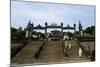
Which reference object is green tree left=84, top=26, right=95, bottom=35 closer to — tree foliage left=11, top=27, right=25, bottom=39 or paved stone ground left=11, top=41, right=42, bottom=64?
paved stone ground left=11, top=41, right=42, bottom=64

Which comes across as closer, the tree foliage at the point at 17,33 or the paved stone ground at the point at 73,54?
the tree foliage at the point at 17,33

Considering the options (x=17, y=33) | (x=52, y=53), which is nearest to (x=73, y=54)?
(x=52, y=53)

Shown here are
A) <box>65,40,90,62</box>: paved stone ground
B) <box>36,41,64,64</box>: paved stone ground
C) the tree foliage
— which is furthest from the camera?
<box>65,40,90,62</box>: paved stone ground

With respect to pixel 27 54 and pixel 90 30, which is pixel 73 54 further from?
pixel 27 54

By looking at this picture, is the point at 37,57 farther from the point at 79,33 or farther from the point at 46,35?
the point at 79,33

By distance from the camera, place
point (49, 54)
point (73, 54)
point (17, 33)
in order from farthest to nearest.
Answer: point (73, 54) → point (49, 54) → point (17, 33)

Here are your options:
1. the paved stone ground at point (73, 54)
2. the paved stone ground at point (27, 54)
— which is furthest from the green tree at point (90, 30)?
the paved stone ground at point (27, 54)

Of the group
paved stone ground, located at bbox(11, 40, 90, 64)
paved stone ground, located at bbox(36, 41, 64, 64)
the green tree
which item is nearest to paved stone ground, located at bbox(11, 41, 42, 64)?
paved stone ground, located at bbox(11, 40, 90, 64)

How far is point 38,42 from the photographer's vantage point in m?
2.67

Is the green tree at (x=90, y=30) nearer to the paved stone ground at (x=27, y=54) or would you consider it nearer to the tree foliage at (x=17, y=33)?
the paved stone ground at (x=27, y=54)

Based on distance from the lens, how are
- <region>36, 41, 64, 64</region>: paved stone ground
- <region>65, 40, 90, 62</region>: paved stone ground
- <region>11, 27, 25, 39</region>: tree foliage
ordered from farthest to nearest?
<region>65, 40, 90, 62</region>: paved stone ground, <region>36, 41, 64, 64</region>: paved stone ground, <region>11, 27, 25, 39</region>: tree foliage

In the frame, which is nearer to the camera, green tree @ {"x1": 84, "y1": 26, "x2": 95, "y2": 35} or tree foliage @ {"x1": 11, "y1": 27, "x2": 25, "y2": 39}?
tree foliage @ {"x1": 11, "y1": 27, "x2": 25, "y2": 39}

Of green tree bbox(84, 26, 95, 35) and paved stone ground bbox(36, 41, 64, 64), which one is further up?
green tree bbox(84, 26, 95, 35)

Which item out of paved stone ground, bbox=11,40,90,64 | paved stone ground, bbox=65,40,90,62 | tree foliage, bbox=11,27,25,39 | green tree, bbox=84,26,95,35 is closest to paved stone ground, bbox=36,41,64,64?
paved stone ground, bbox=11,40,90,64
